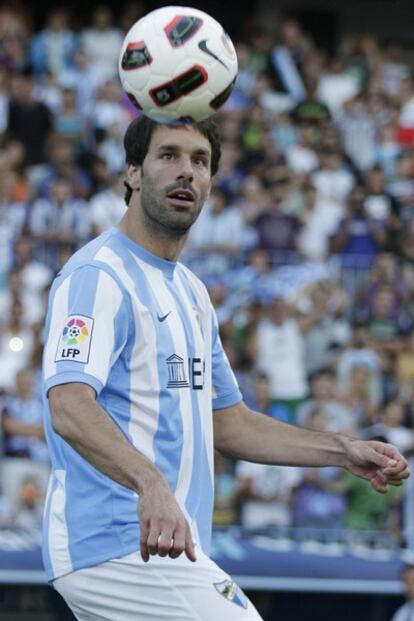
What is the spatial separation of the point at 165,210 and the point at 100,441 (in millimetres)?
963

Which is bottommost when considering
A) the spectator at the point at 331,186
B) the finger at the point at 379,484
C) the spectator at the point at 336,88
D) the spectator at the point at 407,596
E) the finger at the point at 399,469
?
the spectator at the point at 407,596

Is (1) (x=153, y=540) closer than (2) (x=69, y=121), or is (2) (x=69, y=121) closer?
Result: (1) (x=153, y=540)

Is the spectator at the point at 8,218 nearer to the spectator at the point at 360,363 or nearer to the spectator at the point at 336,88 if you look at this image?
the spectator at the point at 360,363

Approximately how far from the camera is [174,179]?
5160mm

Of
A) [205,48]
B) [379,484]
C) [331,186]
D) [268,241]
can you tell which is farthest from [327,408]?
[205,48]

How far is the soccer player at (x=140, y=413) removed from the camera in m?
4.76

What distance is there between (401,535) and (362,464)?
6176mm

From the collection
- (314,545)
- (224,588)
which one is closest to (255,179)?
(314,545)

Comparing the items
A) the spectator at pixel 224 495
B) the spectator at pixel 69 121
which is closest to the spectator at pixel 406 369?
the spectator at pixel 224 495

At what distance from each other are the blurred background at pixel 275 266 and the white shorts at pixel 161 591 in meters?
5.29

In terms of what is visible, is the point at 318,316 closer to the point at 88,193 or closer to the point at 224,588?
the point at 88,193

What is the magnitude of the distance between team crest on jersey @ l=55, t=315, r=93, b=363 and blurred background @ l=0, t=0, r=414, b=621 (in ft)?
17.9

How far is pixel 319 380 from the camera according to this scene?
1344 centimetres

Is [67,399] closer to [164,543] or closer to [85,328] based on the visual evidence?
[85,328]
